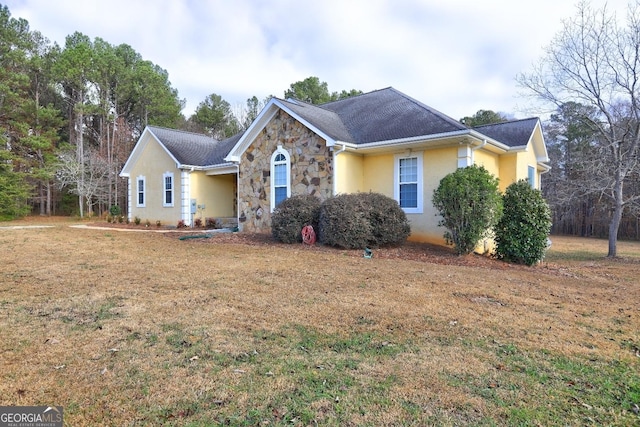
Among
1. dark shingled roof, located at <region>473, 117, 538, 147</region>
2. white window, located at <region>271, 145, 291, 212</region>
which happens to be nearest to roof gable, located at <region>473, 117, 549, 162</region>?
dark shingled roof, located at <region>473, 117, 538, 147</region>

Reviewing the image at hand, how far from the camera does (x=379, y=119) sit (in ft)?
43.1

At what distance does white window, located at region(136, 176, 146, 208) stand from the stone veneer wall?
8391 mm

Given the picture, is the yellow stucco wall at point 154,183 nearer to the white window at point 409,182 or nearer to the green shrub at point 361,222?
the green shrub at point 361,222

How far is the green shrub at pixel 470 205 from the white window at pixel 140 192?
54.4 feet

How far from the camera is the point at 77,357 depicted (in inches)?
125

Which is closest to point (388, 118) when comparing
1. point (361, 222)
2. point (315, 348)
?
point (361, 222)

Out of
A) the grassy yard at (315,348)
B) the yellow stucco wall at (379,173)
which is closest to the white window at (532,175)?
the yellow stucco wall at (379,173)

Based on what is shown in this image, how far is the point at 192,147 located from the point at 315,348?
A: 712 inches

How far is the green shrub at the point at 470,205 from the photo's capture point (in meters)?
8.77

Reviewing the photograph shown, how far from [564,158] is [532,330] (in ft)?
86.8

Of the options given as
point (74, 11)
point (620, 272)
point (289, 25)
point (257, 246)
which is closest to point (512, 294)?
point (620, 272)

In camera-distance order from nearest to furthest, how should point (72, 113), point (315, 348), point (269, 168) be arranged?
point (315, 348)
point (269, 168)
point (72, 113)

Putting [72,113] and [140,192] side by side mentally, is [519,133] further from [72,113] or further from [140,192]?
[72,113]

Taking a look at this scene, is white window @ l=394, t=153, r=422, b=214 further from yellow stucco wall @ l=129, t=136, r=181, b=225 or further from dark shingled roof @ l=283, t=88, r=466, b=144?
yellow stucco wall @ l=129, t=136, r=181, b=225
